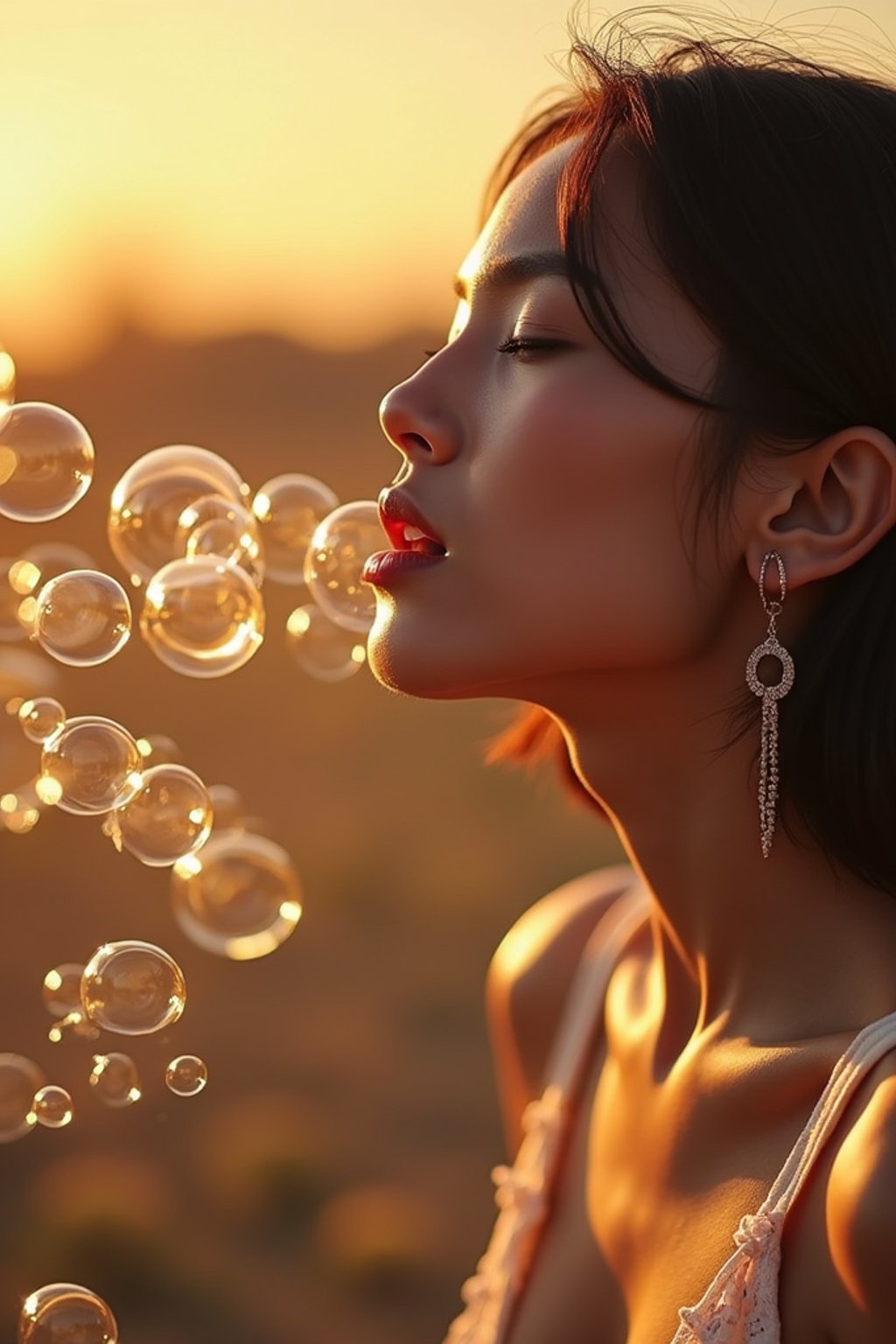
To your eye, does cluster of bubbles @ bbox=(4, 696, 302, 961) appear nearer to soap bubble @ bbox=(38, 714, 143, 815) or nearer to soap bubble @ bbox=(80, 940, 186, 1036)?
soap bubble @ bbox=(38, 714, 143, 815)

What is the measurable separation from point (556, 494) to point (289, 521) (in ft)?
3.67

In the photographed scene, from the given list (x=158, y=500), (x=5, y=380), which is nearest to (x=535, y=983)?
(x=158, y=500)

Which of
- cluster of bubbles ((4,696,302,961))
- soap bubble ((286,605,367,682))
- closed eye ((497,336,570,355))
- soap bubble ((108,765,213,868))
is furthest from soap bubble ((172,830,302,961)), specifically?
closed eye ((497,336,570,355))

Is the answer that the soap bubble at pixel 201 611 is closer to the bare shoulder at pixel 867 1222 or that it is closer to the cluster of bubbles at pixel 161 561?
the cluster of bubbles at pixel 161 561

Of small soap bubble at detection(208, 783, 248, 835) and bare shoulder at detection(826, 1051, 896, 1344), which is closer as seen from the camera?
bare shoulder at detection(826, 1051, 896, 1344)

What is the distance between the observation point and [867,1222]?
5.39 ft

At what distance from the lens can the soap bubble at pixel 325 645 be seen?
2.93 m

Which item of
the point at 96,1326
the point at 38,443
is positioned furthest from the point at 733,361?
the point at 96,1326

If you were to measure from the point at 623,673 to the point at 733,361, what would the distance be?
0.36 metres

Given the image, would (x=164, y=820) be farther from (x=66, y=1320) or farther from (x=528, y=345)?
(x=528, y=345)

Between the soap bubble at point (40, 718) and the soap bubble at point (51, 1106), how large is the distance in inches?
19.3

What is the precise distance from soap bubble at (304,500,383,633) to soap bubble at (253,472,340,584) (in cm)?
25

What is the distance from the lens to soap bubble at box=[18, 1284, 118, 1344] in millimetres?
2217

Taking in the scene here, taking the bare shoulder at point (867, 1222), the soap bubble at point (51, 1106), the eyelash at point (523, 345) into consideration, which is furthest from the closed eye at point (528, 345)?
the soap bubble at point (51, 1106)
